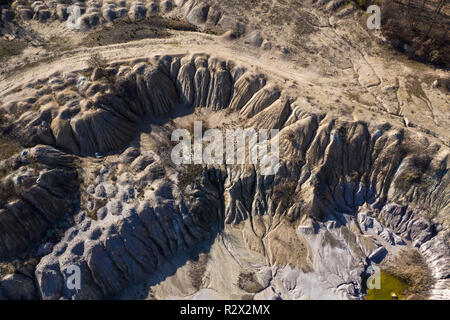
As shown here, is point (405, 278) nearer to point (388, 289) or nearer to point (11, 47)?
point (388, 289)

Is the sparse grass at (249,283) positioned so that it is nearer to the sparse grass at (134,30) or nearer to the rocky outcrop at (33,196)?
the rocky outcrop at (33,196)

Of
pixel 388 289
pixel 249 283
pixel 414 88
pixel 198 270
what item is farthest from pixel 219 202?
pixel 414 88

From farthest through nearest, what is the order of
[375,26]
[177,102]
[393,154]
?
[375,26]
[177,102]
[393,154]

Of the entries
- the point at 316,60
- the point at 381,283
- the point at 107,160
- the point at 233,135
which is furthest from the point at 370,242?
the point at 107,160

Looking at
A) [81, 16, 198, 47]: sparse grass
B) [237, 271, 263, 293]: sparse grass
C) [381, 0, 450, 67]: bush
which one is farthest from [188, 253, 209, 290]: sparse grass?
[381, 0, 450, 67]: bush

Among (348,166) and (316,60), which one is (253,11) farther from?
(348,166)

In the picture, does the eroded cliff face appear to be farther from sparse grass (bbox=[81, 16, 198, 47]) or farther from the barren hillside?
sparse grass (bbox=[81, 16, 198, 47])
